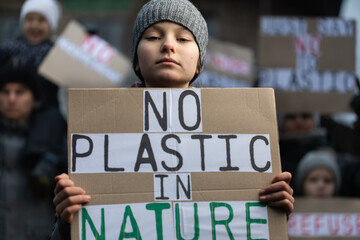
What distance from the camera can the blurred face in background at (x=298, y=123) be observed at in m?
5.14

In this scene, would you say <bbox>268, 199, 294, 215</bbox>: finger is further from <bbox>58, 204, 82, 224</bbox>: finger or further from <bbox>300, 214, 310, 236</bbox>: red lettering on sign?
<bbox>300, 214, 310, 236</bbox>: red lettering on sign

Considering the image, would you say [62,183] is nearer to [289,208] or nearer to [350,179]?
[289,208]

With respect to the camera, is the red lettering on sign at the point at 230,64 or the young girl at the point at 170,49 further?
the red lettering on sign at the point at 230,64

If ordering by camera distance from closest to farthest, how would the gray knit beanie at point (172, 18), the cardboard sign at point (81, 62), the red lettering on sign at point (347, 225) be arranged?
the gray knit beanie at point (172, 18) → the red lettering on sign at point (347, 225) → the cardboard sign at point (81, 62)

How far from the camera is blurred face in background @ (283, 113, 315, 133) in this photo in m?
5.14

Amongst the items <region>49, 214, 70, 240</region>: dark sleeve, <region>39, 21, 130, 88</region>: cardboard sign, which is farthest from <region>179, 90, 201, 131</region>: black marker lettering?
<region>39, 21, 130, 88</region>: cardboard sign

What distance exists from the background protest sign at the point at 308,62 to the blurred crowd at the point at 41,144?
0.24 meters

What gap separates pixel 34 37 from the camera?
4801 millimetres

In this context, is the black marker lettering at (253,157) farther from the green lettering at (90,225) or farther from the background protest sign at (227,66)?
the background protest sign at (227,66)

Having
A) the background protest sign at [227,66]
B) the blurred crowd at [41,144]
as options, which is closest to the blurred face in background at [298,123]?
the blurred crowd at [41,144]

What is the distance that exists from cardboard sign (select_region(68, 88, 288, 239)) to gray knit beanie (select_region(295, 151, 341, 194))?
2535mm

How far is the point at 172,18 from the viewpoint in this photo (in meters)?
2.31

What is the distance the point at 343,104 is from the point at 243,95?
2954 millimetres

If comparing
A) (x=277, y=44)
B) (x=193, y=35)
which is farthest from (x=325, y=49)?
(x=193, y=35)
